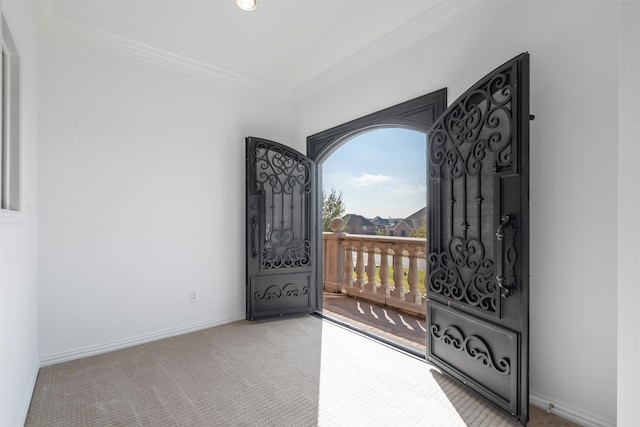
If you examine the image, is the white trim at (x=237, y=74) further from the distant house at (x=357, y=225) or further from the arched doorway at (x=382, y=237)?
the distant house at (x=357, y=225)

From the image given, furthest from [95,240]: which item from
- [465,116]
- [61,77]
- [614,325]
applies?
[614,325]

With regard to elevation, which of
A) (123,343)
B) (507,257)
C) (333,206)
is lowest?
(123,343)

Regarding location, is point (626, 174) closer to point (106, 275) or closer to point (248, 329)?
point (248, 329)

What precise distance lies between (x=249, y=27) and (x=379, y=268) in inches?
124

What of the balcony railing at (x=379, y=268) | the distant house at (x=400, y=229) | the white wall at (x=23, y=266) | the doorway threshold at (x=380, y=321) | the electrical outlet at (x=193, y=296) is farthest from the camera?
the distant house at (x=400, y=229)

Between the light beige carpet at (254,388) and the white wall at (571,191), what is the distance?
0.33 metres

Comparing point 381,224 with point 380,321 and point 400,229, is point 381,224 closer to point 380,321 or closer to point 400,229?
point 400,229

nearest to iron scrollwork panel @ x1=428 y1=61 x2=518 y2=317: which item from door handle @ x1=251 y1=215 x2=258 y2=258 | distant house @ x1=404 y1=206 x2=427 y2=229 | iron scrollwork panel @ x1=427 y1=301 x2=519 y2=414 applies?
iron scrollwork panel @ x1=427 y1=301 x2=519 y2=414

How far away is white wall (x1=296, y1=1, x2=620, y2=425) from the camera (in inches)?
62.9

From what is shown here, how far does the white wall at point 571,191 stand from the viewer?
5.24ft

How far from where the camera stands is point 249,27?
8.16 feet

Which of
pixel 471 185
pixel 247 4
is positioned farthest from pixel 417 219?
pixel 247 4

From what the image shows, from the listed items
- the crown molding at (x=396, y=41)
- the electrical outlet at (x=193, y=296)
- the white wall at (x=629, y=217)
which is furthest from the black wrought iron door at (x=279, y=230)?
the white wall at (x=629, y=217)

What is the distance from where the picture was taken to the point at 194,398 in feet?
6.31
